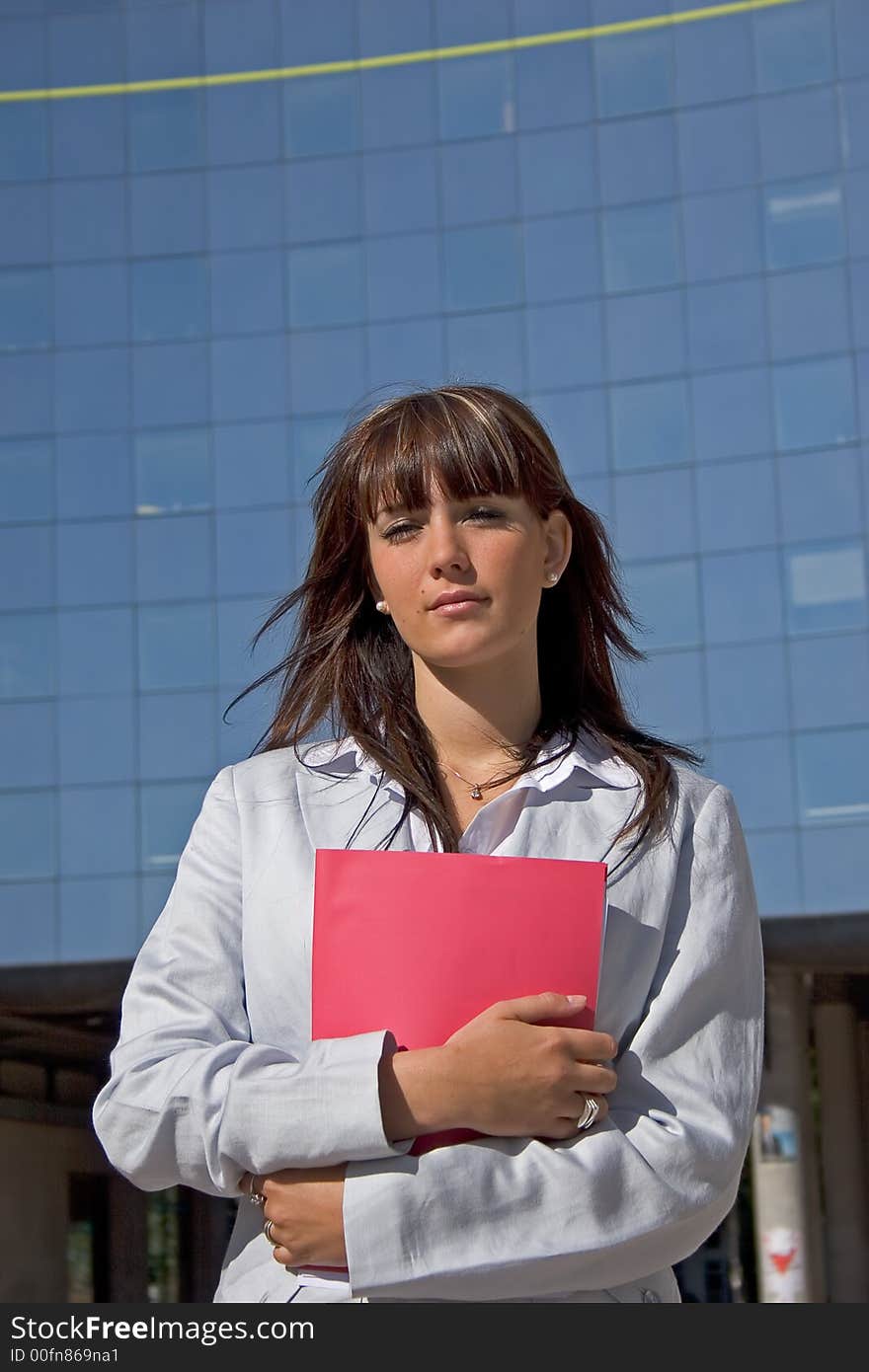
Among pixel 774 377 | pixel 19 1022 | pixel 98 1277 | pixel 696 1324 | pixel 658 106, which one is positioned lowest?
pixel 98 1277

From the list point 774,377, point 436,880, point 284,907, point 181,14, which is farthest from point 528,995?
point 181,14

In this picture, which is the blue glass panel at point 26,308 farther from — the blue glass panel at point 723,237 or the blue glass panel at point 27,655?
the blue glass panel at point 723,237

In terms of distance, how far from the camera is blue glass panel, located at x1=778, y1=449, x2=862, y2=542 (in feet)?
67.0

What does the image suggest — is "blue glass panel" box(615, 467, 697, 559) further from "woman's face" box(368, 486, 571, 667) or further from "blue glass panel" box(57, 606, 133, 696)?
"woman's face" box(368, 486, 571, 667)

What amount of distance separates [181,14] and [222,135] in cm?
195

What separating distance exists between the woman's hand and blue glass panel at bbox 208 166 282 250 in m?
22.1

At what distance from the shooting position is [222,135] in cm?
2317

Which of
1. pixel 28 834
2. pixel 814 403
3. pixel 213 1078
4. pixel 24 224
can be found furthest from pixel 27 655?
pixel 213 1078

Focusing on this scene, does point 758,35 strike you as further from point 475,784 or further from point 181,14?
point 475,784

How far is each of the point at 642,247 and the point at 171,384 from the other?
20.3 ft

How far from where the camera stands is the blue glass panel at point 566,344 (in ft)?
71.1

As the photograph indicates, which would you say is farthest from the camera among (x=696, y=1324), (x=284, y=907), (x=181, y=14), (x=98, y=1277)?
(x=181, y=14)

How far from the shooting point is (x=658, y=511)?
69.5 feet

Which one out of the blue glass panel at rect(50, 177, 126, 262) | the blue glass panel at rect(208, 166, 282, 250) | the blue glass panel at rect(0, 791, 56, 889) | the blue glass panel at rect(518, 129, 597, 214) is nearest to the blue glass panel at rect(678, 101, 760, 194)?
the blue glass panel at rect(518, 129, 597, 214)
